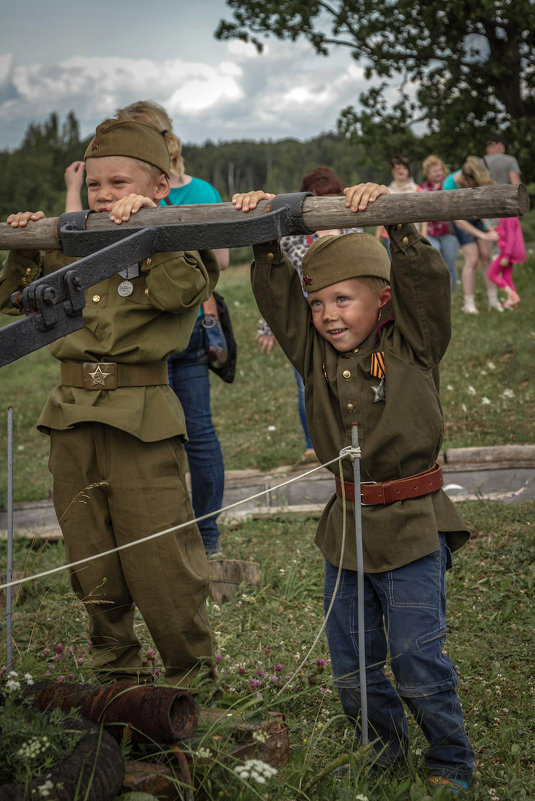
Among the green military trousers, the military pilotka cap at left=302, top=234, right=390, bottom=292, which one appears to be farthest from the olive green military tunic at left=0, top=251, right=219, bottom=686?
the military pilotka cap at left=302, top=234, right=390, bottom=292

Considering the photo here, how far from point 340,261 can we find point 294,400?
731cm

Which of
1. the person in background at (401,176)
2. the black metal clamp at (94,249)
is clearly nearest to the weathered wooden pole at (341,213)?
the black metal clamp at (94,249)

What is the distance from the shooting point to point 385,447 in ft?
9.78

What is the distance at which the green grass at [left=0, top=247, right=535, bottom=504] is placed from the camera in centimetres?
827

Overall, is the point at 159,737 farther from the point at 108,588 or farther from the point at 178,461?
the point at 178,461

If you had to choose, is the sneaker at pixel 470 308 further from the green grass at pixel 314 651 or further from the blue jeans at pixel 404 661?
the blue jeans at pixel 404 661

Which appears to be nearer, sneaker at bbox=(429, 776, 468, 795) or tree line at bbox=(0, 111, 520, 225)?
sneaker at bbox=(429, 776, 468, 795)

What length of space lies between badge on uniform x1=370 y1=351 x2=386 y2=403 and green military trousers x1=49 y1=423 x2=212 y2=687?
2.72 ft

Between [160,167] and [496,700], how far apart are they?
2583 millimetres

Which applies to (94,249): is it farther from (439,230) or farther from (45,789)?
(439,230)

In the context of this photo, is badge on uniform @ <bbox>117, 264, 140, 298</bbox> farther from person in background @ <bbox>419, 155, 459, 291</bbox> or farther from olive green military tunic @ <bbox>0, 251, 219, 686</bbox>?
person in background @ <bbox>419, 155, 459, 291</bbox>

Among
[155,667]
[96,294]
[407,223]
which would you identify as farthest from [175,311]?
[155,667]

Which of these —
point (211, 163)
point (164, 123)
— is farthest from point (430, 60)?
point (211, 163)

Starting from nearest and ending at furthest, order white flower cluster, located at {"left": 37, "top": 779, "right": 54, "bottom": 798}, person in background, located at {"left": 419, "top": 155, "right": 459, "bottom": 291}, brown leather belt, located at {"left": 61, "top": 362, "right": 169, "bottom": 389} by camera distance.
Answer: white flower cluster, located at {"left": 37, "top": 779, "right": 54, "bottom": 798} → brown leather belt, located at {"left": 61, "top": 362, "right": 169, "bottom": 389} → person in background, located at {"left": 419, "top": 155, "right": 459, "bottom": 291}
